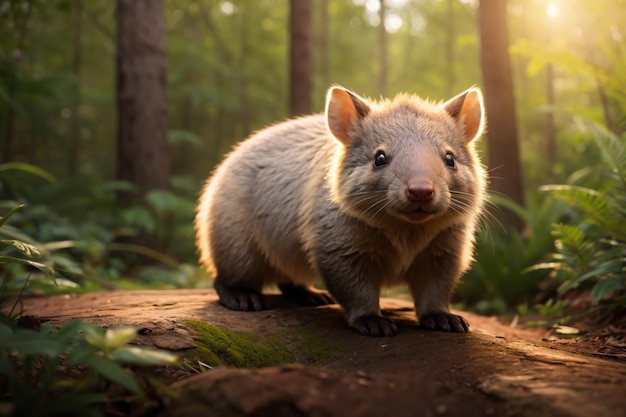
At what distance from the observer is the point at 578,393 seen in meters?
2.39

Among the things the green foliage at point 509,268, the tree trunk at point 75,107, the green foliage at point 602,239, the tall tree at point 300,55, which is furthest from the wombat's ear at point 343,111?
the tree trunk at point 75,107

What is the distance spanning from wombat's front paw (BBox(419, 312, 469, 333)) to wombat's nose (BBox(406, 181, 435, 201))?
38.7 inches

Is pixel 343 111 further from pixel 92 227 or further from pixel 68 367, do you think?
pixel 92 227

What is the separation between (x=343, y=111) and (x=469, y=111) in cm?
95

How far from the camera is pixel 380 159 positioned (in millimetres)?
3918

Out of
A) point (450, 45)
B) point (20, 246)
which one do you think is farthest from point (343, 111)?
point (450, 45)

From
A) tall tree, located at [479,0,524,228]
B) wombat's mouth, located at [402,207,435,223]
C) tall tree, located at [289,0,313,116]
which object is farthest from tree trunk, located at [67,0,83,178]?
wombat's mouth, located at [402,207,435,223]

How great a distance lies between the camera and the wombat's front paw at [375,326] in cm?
385

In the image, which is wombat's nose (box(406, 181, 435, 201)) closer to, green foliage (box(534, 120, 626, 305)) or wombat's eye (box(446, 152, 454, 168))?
wombat's eye (box(446, 152, 454, 168))

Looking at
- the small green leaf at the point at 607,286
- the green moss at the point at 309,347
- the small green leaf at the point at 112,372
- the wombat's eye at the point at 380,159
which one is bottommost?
the green moss at the point at 309,347

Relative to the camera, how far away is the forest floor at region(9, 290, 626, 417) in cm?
226

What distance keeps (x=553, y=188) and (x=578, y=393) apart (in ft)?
9.81

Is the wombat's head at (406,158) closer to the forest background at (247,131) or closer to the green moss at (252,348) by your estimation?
the green moss at (252,348)

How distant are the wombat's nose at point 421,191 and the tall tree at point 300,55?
590 cm
